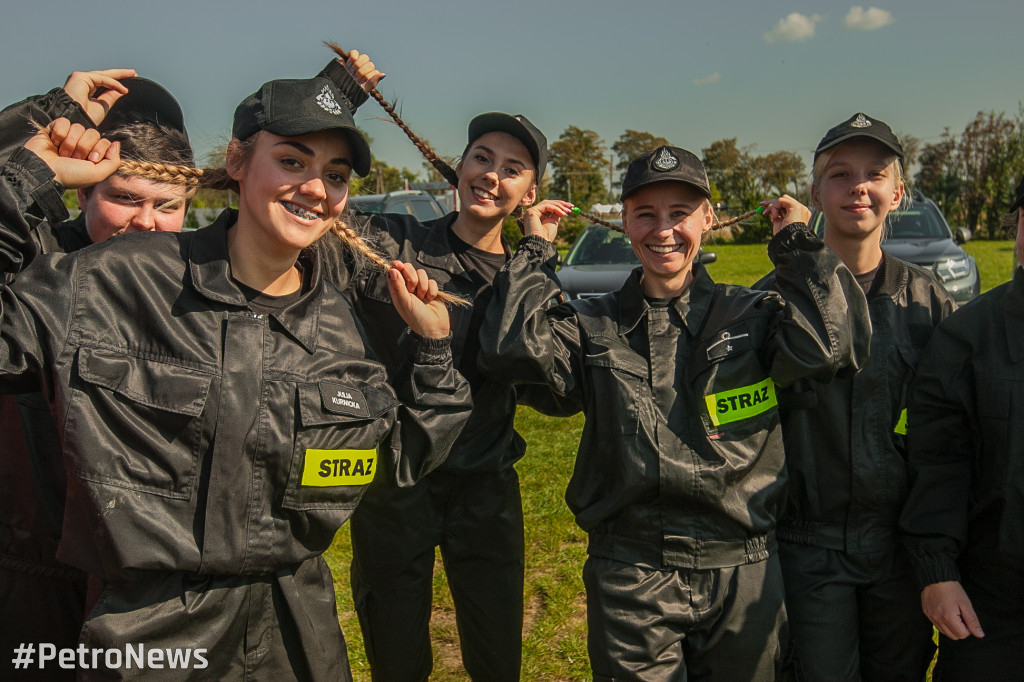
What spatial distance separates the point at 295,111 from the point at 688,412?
152cm

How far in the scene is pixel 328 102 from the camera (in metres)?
2.21

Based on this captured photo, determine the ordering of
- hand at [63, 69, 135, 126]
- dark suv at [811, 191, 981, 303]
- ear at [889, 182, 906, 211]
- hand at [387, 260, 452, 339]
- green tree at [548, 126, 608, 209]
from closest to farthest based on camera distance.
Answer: hand at [387, 260, 452, 339], hand at [63, 69, 135, 126], ear at [889, 182, 906, 211], dark suv at [811, 191, 981, 303], green tree at [548, 126, 608, 209]

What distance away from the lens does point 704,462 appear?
250 cm

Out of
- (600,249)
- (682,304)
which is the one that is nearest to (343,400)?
(682,304)

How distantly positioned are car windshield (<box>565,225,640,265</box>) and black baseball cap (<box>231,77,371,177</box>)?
8153mm

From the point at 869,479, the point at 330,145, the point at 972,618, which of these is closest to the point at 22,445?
the point at 330,145

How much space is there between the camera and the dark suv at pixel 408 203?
1128 centimetres

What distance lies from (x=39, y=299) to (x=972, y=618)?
289cm

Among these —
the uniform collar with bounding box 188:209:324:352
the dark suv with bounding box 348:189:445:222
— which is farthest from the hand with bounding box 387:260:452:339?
the dark suv with bounding box 348:189:445:222

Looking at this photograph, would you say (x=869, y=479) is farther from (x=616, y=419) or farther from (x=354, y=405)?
(x=354, y=405)

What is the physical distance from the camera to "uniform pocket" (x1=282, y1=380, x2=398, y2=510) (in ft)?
6.96

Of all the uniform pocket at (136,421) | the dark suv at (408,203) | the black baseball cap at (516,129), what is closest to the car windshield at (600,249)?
the dark suv at (408,203)

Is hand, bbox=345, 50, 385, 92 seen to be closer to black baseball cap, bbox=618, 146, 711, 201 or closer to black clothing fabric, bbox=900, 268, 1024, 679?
black baseball cap, bbox=618, 146, 711, 201

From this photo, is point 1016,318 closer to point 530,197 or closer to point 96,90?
point 530,197
